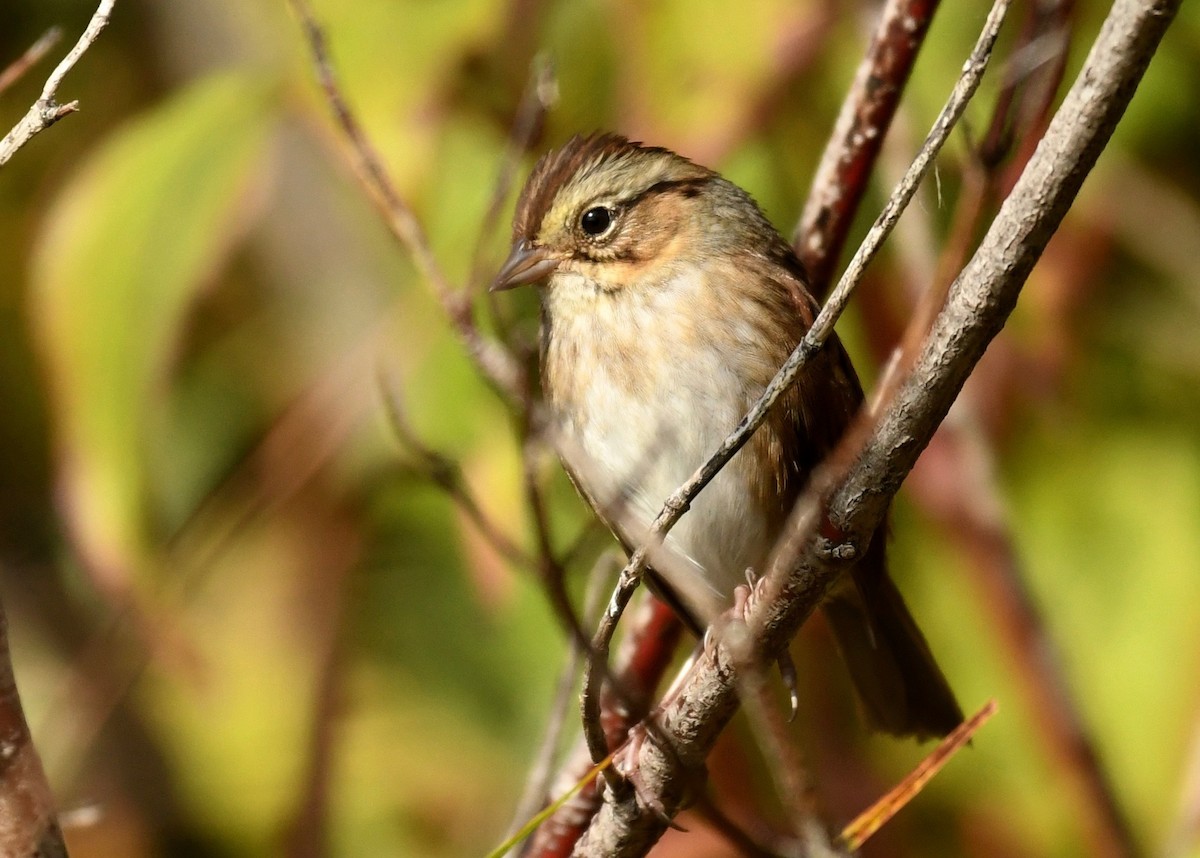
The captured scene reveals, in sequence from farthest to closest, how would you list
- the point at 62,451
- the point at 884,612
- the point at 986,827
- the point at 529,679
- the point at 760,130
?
the point at 986,827
the point at 529,679
the point at 884,612
the point at 62,451
the point at 760,130

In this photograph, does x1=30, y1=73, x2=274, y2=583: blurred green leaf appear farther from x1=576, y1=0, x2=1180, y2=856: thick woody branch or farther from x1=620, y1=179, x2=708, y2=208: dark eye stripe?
x1=576, y1=0, x2=1180, y2=856: thick woody branch

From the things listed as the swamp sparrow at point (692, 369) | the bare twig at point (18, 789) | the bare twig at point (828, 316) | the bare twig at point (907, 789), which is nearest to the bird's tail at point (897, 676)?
the swamp sparrow at point (692, 369)

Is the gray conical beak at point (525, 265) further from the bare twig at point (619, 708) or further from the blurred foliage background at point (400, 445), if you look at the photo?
the bare twig at point (619, 708)

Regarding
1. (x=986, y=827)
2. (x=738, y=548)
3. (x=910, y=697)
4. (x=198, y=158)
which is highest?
(x=198, y=158)

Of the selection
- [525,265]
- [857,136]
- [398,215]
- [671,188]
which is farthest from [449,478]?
[671,188]

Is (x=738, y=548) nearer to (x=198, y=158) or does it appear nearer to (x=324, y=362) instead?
(x=198, y=158)

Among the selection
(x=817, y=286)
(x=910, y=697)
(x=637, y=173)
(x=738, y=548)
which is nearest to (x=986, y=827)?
(x=910, y=697)

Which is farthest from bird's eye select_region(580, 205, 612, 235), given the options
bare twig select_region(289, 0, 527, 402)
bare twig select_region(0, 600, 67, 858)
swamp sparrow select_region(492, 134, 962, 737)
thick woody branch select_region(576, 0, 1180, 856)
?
bare twig select_region(0, 600, 67, 858)
